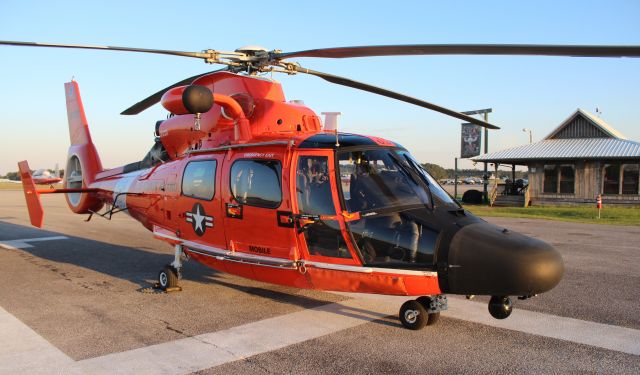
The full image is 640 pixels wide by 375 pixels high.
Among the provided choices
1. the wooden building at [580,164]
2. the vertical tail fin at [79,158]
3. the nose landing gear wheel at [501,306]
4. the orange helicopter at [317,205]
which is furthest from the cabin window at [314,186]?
the wooden building at [580,164]

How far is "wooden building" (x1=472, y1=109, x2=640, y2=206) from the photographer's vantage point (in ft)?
91.2

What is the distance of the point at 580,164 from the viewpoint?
2872 centimetres

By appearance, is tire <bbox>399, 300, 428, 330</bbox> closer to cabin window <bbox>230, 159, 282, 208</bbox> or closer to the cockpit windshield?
the cockpit windshield

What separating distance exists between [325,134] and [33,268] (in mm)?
7210

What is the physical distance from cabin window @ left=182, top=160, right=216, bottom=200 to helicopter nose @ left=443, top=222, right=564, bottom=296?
3.71 meters

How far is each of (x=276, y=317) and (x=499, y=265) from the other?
9.51 feet

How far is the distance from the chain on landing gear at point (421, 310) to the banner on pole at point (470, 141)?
29.5 meters

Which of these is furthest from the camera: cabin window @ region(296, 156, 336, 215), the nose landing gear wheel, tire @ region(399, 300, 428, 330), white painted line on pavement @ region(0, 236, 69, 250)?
white painted line on pavement @ region(0, 236, 69, 250)

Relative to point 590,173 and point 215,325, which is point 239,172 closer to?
point 215,325

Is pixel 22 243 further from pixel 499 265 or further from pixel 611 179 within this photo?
pixel 611 179

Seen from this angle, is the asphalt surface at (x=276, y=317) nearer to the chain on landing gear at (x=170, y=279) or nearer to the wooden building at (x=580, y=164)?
the chain on landing gear at (x=170, y=279)

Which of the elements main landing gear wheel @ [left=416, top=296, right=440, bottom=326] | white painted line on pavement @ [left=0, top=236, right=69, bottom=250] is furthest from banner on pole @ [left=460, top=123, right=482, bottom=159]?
main landing gear wheel @ [left=416, top=296, right=440, bottom=326]

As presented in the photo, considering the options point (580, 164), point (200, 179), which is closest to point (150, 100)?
point (200, 179)

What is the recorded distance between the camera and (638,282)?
834 cm
